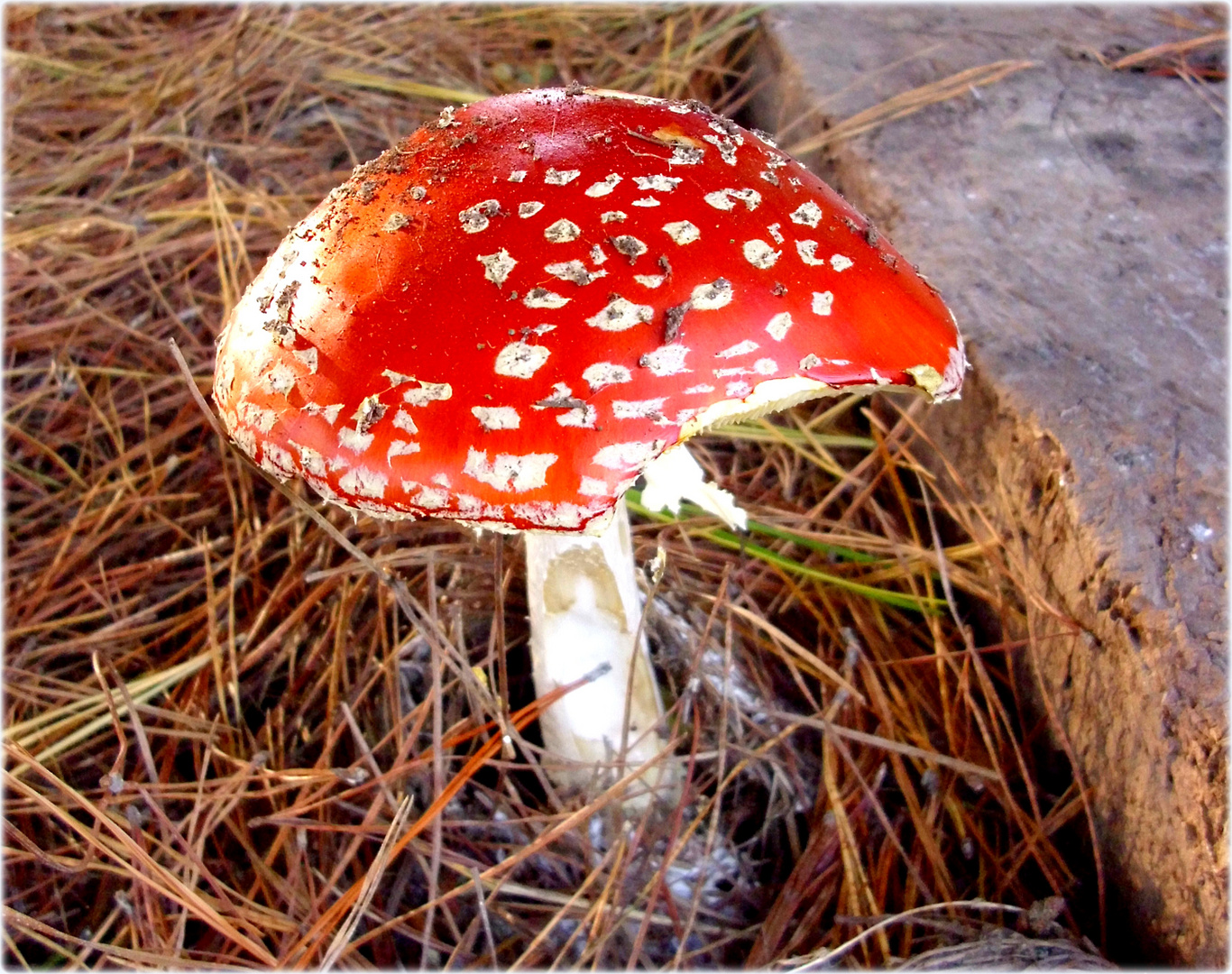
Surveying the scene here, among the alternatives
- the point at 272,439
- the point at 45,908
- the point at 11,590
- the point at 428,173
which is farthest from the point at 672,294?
the point at 11,590

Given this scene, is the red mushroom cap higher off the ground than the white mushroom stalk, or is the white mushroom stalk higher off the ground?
the red mushroom cap

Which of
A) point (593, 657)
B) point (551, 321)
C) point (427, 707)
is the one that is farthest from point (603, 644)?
point (551, 321)

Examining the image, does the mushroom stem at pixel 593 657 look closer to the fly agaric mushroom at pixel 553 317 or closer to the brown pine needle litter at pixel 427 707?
the brown pine needle litter at pixel 427 707

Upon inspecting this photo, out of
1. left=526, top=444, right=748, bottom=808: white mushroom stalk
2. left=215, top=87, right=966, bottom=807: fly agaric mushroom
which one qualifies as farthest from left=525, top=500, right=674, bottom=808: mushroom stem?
left=215, top=87, right=966, bottom=807: fly agaric mushroom

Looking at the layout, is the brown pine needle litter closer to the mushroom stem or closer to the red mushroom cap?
the mushroom stem

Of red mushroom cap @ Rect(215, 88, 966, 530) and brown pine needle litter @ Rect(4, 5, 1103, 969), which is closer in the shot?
red mushroom cap @ Rect(215, 88, 966, 530)
